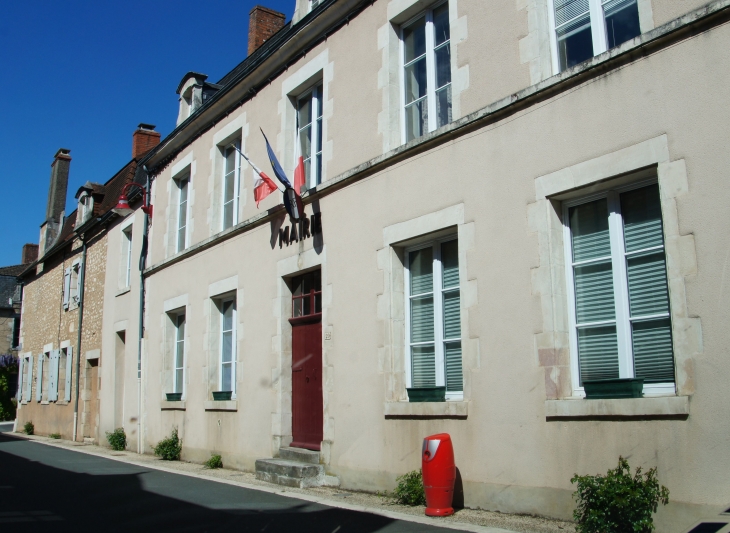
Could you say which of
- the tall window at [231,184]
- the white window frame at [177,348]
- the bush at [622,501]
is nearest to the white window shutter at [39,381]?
the white window frame at [177,348]

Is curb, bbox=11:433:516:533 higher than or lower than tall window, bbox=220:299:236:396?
lower

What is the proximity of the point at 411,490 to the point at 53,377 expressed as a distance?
54.6 ft

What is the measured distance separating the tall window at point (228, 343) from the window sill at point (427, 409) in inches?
173

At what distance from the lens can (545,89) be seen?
609 centimetres

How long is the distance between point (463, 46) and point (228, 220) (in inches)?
230

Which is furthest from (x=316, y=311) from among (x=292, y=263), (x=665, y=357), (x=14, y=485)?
(x=665, y=357)

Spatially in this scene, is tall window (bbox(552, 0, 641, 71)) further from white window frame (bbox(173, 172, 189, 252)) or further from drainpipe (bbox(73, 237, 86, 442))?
drainpipe (bbox(73, 237, 86, 442))

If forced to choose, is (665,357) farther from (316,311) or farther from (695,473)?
(316,311)

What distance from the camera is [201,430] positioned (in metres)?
11.4

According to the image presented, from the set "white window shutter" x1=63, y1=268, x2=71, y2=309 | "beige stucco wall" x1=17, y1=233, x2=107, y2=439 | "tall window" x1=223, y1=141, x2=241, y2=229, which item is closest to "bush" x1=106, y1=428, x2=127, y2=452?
"beige stucco wall" x1=17, y1=233, x2=107, y2=439

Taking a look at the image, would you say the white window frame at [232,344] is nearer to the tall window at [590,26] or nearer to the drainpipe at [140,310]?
the drainpipe at [140,310]

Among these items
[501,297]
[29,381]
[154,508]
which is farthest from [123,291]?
[501,297]

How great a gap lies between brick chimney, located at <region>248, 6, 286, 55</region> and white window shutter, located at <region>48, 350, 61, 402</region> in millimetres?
11269

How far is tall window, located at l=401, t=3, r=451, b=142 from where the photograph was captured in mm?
7578
